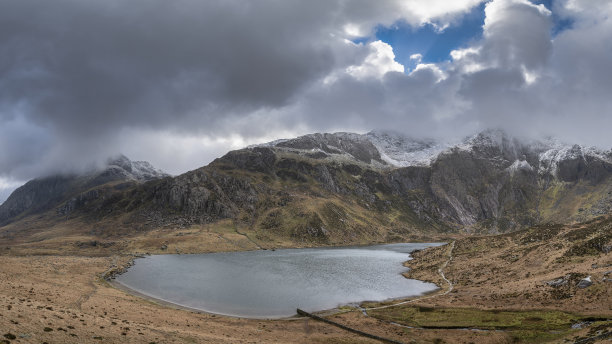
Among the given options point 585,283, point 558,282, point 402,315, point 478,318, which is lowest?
point 402,315

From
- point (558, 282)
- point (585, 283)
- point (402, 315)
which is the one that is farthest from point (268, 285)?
point (585, 283)

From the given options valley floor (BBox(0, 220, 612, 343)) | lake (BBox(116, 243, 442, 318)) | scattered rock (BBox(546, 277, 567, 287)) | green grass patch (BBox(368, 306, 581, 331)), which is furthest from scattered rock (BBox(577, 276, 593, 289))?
lake (BBox(116, 243, 442, 318))

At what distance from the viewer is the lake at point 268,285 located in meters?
86.4

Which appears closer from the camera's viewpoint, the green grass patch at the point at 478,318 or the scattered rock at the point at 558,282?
the green grass patch at the point at 478,318

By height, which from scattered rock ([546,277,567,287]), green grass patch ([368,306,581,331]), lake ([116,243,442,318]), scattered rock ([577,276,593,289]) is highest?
scattered rock ([577,276,593,289])

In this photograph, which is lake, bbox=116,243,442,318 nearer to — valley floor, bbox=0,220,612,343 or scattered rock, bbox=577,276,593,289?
valley floor, bbox=0,220,612,343

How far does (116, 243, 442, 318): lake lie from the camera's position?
86.4 metres

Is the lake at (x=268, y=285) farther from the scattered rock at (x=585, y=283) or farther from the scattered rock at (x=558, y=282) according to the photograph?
the scattered rock at (x=585, y=283)

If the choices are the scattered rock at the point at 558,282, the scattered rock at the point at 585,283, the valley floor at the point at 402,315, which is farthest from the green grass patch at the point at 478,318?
the scattered rock at the point at 558,282

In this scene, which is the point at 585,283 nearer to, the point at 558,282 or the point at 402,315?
the point at 558,282

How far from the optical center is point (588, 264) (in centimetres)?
7906

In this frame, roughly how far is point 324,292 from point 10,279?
76158mm

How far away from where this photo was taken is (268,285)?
109 meters

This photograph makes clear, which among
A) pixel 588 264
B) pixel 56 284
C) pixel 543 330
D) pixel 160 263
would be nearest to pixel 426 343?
pixel 543 330
